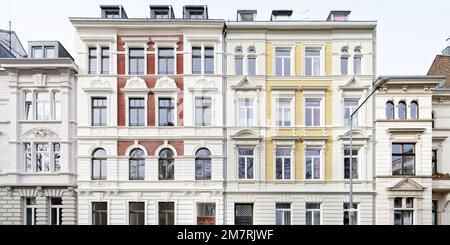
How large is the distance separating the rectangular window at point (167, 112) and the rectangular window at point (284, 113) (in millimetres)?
2589

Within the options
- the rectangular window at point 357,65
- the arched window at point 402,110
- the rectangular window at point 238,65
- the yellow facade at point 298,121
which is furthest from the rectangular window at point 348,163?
the rectangular window at point 238,65

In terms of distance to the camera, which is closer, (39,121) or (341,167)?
(39,121)

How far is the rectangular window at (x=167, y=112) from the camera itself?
28.3 feet

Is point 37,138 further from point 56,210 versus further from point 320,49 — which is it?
point 320,49

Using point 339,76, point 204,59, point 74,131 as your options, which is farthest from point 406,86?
point 74,131

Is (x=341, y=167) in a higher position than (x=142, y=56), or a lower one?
lower

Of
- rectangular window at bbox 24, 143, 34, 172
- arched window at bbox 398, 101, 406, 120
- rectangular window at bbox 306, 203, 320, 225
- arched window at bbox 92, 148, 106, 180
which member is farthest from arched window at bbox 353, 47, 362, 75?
rectangular window at bbox 24, 143, 34, 172

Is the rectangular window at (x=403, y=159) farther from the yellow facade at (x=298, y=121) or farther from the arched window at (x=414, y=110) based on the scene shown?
the yellow facade at (x=298, y=121)

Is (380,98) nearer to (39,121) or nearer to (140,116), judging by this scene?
(140,116)

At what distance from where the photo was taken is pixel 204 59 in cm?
872

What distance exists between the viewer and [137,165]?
870 cm

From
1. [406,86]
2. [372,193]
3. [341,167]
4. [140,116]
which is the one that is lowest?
[372,193]

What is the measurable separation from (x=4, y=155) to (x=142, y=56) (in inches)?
149

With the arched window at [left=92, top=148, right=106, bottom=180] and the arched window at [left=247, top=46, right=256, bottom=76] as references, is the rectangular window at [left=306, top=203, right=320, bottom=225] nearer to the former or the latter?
the arched window at [left=247, top=46, right=256, bottom=76]
